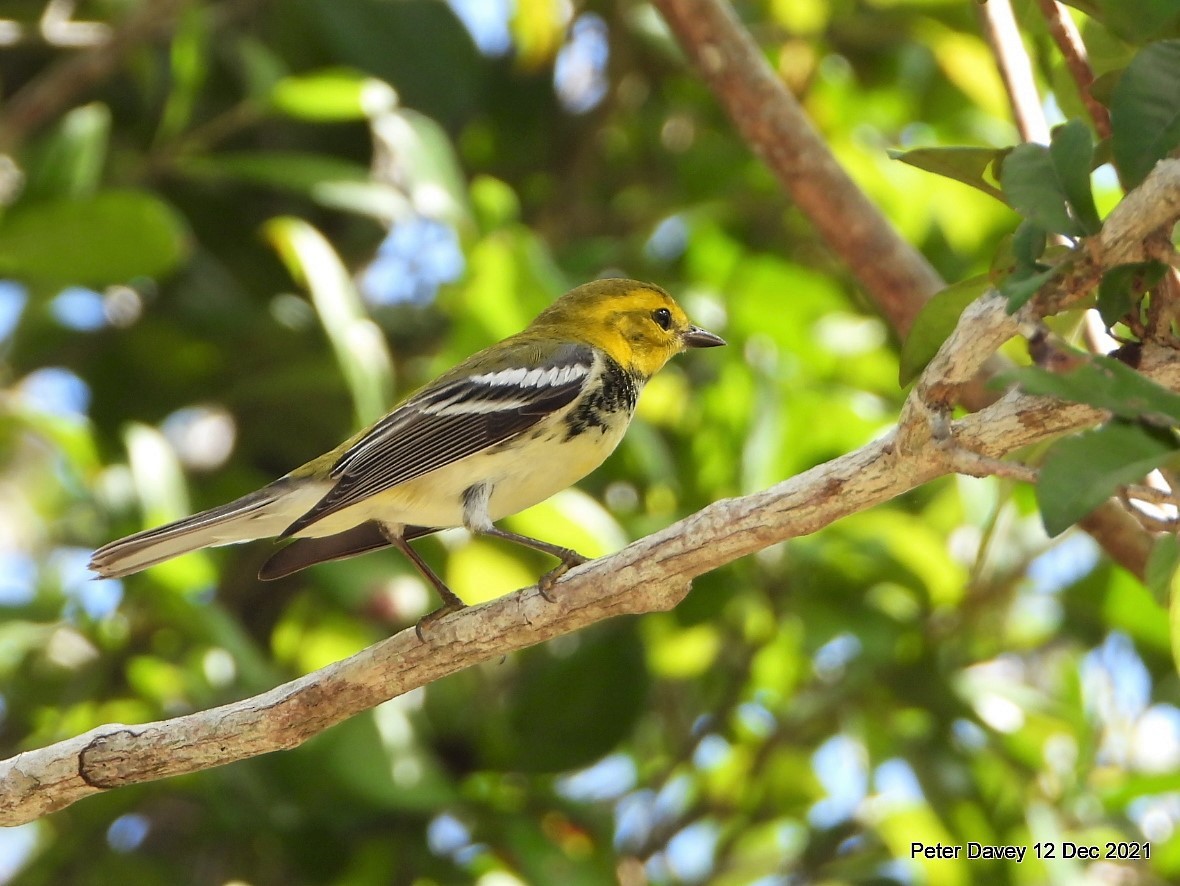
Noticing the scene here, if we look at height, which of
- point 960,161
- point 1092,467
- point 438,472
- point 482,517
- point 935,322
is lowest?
point 482,517

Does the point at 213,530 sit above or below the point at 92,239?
below

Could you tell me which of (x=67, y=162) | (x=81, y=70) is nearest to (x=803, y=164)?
(x=67, y=162)

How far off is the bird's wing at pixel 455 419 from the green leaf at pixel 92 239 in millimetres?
672

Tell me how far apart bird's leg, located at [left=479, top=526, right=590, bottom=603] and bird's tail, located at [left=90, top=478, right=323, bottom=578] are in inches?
19.5

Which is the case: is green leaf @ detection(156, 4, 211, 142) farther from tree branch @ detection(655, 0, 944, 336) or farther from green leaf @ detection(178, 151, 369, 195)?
tree branch @ detection(655, 0, 944, 336)

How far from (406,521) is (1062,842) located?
1.87 metres

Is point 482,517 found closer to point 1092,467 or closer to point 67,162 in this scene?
point 67,162

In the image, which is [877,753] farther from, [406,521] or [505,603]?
[505,603]

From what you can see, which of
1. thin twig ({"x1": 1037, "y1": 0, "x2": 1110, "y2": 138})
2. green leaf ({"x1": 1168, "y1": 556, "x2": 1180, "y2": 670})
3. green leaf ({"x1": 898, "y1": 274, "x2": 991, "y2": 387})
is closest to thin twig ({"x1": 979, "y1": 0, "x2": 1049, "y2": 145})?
thin twig ({"x1": 1037, "y1": 0, "x2": 1110, "y2": 138})

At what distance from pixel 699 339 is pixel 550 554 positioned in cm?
103

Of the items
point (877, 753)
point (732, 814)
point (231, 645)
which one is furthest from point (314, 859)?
point (877, 753)

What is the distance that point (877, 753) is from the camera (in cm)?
358

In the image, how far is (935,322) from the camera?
7.06 feet

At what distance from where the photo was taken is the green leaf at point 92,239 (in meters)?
3.12
